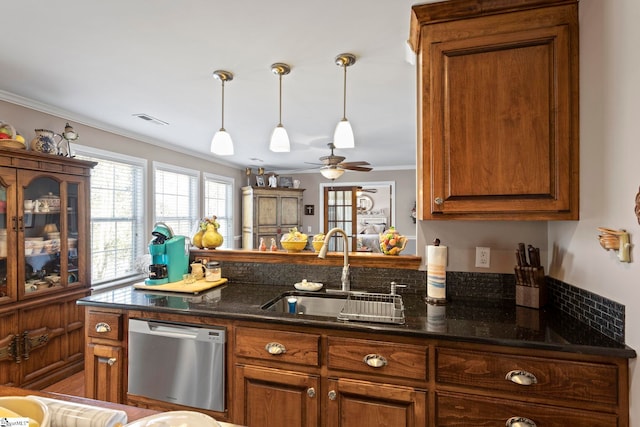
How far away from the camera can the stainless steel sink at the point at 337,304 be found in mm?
1794

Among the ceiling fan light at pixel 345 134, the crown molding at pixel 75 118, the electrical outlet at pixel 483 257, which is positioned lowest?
the electrical outlet at pixel 483 257

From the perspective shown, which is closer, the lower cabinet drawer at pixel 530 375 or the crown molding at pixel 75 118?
the lower cabinet drawer at pixel 530 375

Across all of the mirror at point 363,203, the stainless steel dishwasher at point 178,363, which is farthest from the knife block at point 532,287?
the mirror at point 363,203

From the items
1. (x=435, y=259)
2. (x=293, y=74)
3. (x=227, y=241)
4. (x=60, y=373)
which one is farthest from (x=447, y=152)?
(x=227, y=241)

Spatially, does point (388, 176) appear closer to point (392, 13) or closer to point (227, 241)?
point (227, 241)

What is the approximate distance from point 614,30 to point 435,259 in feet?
3.82

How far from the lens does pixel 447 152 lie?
1519 mm

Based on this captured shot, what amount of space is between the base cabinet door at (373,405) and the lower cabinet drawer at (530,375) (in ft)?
0.50

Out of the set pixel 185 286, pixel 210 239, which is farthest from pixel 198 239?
pixel 185 286

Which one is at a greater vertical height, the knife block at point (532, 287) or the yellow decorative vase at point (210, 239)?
the yellow decorative vase at point (210, 239)

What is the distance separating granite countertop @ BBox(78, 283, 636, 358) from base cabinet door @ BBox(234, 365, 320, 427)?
26 cm

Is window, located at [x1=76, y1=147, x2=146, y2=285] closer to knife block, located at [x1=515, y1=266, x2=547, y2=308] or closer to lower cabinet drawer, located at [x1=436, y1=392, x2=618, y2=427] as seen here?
lower cabinet drawer, located at [x1=436, y1=392, x2=618, y2=427]

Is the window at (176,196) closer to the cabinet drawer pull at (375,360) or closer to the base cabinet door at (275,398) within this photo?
the base cabinet door at (275,398)

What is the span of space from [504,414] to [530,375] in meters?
0.18
